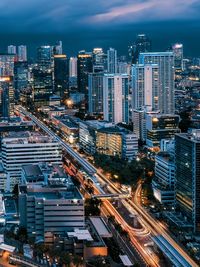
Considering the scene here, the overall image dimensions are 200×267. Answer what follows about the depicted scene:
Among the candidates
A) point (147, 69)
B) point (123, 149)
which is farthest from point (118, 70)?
point (123, 149)

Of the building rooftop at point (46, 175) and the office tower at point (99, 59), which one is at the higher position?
the office tower at point (99, 59)

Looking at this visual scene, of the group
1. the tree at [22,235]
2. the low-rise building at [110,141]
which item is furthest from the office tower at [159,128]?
the tree at [22,235]

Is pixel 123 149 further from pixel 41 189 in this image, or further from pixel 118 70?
pixel 118 70

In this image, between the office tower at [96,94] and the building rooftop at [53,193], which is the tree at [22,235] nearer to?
the building rooftop at [53,193]

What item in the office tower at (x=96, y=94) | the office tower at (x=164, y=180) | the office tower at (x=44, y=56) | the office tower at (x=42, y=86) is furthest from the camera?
the office tower at (x=44, y=56)

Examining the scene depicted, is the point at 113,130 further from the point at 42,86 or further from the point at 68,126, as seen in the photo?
the point at 42,86

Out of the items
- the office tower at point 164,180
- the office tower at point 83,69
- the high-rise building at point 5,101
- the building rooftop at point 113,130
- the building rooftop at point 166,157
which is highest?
the office tower at point 83,69

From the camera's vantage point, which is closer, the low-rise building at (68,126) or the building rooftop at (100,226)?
the building rooftop at (100,226)
